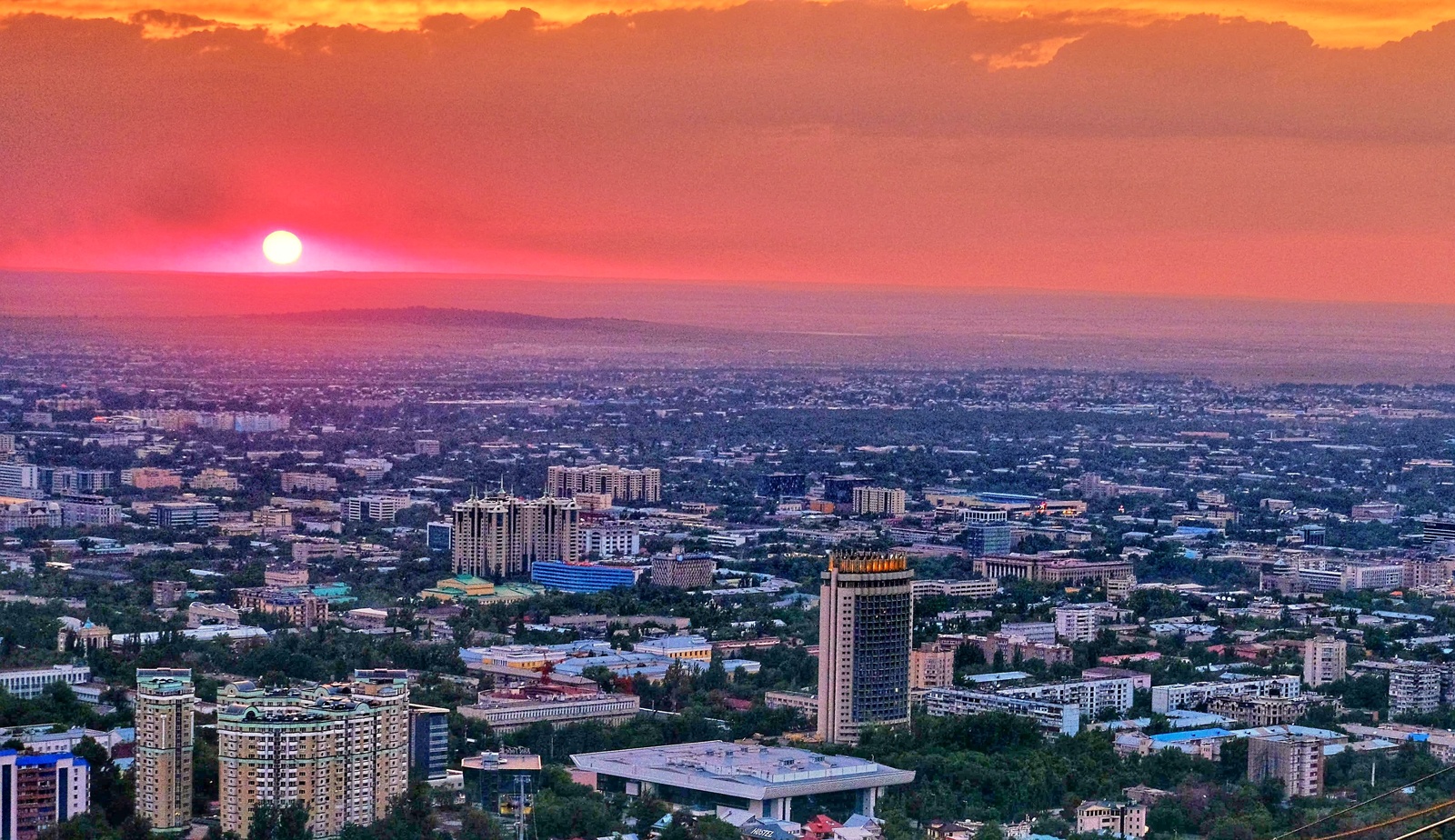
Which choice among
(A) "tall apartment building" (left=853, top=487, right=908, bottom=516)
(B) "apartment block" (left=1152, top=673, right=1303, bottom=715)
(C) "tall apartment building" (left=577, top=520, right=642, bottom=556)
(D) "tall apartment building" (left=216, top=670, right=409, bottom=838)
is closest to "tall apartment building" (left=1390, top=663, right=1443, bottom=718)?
(B) "apartment block" (left=1152, top=673, right=1303, bottom=715)

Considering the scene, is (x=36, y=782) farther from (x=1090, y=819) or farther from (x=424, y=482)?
(x=424, y=482)

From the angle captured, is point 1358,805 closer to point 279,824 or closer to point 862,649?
point 862,649

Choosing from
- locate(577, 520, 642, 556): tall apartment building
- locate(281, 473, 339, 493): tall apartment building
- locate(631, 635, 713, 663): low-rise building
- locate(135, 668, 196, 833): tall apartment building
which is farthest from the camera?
locate(281, 473, 339, 493): tall apartment building

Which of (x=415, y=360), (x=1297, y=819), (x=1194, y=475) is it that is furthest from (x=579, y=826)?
(x=415, y=360)

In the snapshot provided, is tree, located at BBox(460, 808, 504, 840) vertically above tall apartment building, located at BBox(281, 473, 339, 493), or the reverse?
tall apartment building, located at BBox(281, 473, 339, 493)

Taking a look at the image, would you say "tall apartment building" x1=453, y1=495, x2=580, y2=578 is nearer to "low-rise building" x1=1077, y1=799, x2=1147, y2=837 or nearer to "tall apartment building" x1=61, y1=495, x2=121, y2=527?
"tall apartment building" x1=61, y1=495, x2=121, y2=527

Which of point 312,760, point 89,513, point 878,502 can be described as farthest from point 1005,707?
point 878,502
